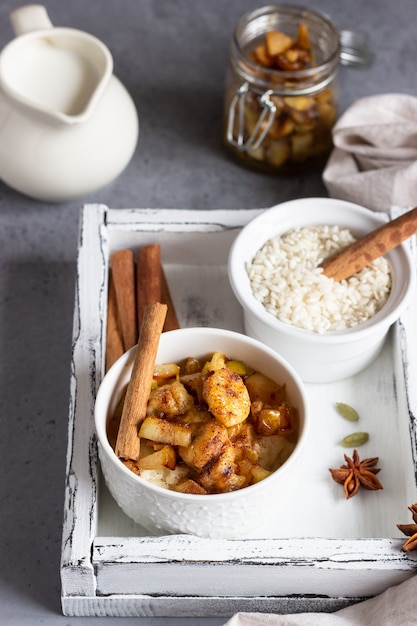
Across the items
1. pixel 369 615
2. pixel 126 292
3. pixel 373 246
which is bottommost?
pixel 369 615

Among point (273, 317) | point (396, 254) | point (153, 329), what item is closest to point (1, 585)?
point (153, 329)

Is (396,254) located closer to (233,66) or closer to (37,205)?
(233,66)

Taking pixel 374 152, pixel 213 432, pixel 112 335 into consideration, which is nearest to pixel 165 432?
pixel 213 432

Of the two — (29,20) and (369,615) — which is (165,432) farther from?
(29,20)

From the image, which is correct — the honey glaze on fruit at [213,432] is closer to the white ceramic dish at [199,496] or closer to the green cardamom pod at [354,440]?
the white ceramic dish at [199,496]

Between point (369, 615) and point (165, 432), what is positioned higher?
point (165, 432)

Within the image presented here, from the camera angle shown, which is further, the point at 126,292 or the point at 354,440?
the point at 126,292
